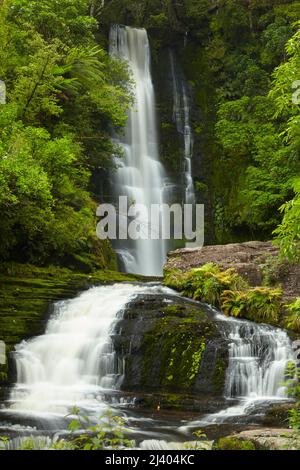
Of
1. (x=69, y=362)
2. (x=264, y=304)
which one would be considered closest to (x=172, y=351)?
(x=69, y=362)

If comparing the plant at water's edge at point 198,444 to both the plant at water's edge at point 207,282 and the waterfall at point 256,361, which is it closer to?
the waterfall at point 256,361

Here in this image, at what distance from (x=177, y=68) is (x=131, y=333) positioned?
21.4 meters

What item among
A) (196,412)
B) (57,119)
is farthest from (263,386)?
(57,119)

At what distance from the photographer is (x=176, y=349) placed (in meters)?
11.7

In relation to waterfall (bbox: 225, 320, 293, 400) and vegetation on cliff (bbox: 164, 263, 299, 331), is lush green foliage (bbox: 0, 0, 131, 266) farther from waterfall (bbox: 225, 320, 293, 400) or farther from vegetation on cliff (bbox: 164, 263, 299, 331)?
waterfall (bbox: 225, 320, 293, 400)

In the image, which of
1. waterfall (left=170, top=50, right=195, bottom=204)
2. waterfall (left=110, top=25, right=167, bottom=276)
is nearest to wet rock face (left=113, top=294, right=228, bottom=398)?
waterfall (left=110, top=25, right=167, bottom=276)

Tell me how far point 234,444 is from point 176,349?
176 inches

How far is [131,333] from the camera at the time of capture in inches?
485

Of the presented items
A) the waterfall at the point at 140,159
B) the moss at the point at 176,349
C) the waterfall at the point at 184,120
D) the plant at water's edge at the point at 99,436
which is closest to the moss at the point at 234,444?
the plant at water's edge at the point at 99,436

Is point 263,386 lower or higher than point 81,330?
lower

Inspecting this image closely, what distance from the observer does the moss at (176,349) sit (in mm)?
11281

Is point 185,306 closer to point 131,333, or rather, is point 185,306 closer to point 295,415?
point 131,333

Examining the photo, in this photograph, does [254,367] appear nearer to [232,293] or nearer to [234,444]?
[232,293]

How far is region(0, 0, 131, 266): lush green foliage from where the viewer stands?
14.2 meters
